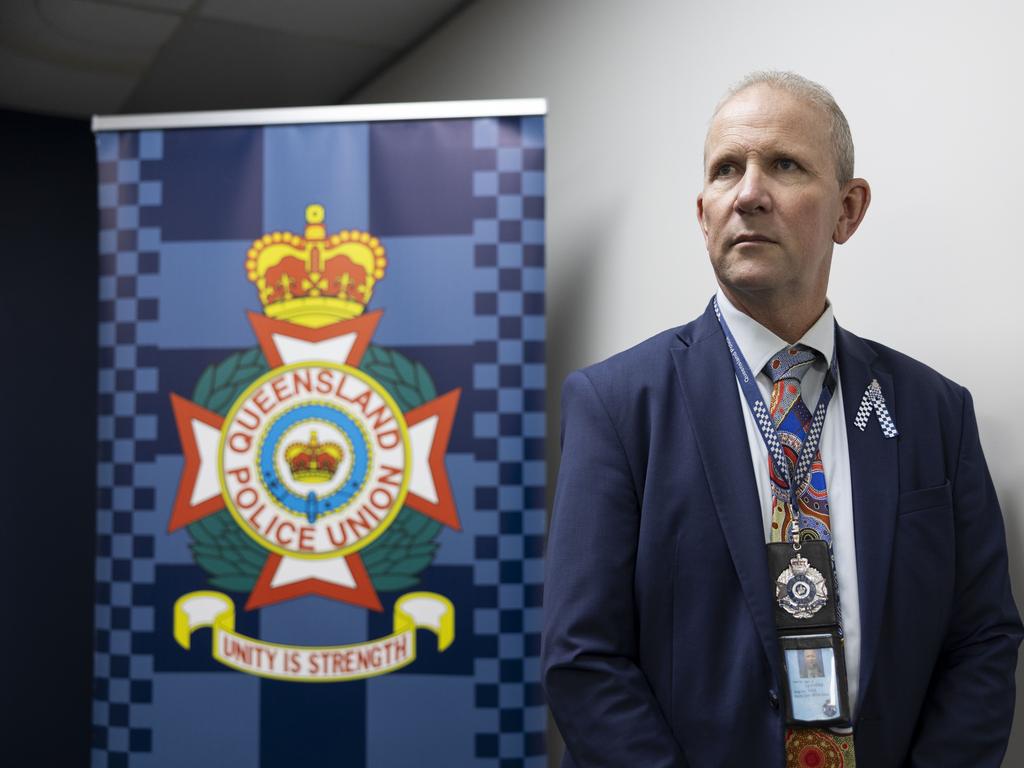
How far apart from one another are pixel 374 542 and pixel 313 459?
234 mm

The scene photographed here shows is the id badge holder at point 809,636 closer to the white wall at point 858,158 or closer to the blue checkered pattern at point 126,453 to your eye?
the white wall at point 858,158

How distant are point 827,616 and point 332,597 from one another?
132 centimetres

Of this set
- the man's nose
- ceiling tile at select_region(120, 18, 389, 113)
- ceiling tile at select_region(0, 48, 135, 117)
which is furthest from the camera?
ceiling tile at select_region(0, 48, 135, 117)

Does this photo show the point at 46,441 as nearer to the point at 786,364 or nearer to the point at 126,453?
the point at 126,453

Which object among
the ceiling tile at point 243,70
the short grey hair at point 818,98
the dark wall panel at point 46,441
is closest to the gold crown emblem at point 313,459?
the short grey hair at point 818,98

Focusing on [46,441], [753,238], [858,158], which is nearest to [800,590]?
[753,238]

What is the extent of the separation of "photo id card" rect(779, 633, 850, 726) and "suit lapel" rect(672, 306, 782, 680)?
36 mm

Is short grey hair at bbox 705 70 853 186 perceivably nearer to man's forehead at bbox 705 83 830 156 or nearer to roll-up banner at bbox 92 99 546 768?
man's forehead at bbox 705 83 830 156

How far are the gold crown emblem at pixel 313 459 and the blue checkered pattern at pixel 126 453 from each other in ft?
1.14

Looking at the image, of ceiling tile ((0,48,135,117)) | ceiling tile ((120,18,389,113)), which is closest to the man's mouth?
ceiling tile ((120,18,389,113))

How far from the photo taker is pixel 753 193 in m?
1.39

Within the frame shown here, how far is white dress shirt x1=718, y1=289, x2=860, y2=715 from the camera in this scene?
4.42 feet

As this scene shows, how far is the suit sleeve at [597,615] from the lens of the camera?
1.28m

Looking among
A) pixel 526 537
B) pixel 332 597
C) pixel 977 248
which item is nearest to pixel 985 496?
pixel 977 248
